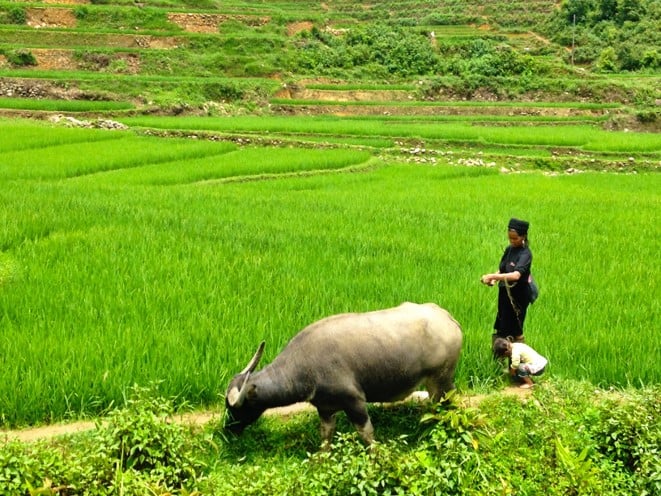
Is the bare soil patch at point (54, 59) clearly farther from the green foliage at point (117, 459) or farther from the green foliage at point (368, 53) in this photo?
the green foliage at point (117, 459)

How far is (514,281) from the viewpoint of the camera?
13.6ft

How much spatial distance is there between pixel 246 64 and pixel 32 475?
106ft

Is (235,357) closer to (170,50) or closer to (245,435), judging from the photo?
(245,435)

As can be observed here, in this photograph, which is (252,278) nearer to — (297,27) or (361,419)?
(361,419)

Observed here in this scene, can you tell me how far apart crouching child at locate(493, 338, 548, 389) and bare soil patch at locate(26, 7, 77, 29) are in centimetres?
3676

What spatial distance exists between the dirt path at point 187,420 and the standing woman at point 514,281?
1.38 feet

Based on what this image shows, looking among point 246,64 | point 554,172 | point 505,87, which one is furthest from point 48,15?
point 554,172

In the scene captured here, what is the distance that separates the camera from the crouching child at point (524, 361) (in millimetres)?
4188

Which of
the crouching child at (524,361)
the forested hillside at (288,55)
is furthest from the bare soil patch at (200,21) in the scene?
the crouching child at (524,361)

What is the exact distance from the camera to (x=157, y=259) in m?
6.30

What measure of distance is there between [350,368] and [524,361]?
1481 mm

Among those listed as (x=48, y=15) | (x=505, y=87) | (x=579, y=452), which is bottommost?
(x=579, y=452)

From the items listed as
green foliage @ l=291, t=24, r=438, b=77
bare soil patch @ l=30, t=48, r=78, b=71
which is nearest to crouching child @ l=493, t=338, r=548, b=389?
bare soil patch @ l=30, t=48, r=78, b=71

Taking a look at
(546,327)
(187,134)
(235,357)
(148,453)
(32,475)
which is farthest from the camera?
(187,134)
